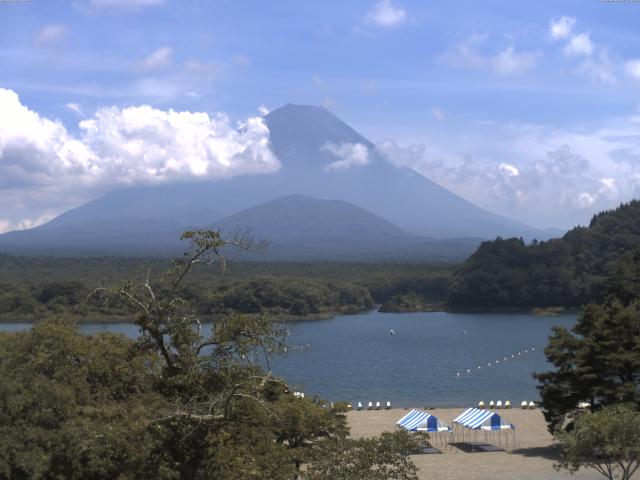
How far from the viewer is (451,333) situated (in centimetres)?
4544

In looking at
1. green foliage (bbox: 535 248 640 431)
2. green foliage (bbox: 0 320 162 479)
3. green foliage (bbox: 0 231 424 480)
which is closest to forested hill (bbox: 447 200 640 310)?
green foliage (bbox: 535 248 640 431)

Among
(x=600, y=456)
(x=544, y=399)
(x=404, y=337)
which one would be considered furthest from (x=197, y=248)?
(x=404, y=337)

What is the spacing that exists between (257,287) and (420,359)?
19.7m

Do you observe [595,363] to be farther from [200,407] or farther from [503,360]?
[503,360]

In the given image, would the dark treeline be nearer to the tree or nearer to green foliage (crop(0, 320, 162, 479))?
green foliage (crop(0, 320, 162, 479))

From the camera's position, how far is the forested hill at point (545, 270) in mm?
57781

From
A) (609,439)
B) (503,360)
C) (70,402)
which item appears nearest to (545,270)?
(503,360)

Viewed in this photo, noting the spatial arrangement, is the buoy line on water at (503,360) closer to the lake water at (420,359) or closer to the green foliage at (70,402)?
the lake water at (420,359)

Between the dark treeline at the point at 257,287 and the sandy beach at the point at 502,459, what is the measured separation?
19.4m

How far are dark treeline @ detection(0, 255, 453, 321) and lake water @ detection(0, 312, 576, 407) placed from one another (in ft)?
7.65

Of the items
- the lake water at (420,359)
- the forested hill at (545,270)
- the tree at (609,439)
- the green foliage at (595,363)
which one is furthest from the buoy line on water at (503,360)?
the forested hill at (545,270)

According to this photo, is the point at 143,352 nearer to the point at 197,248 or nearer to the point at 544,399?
the point at 197,248

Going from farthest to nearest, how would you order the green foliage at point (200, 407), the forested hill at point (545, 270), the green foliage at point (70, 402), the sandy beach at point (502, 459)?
1. the forested hill at point (545, 270)
2. the sandy beach at point (502, 459)
3. the green foliage at point (70, 402)
4. the green foliage at point (200, 407)

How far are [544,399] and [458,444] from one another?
8.84 feet
